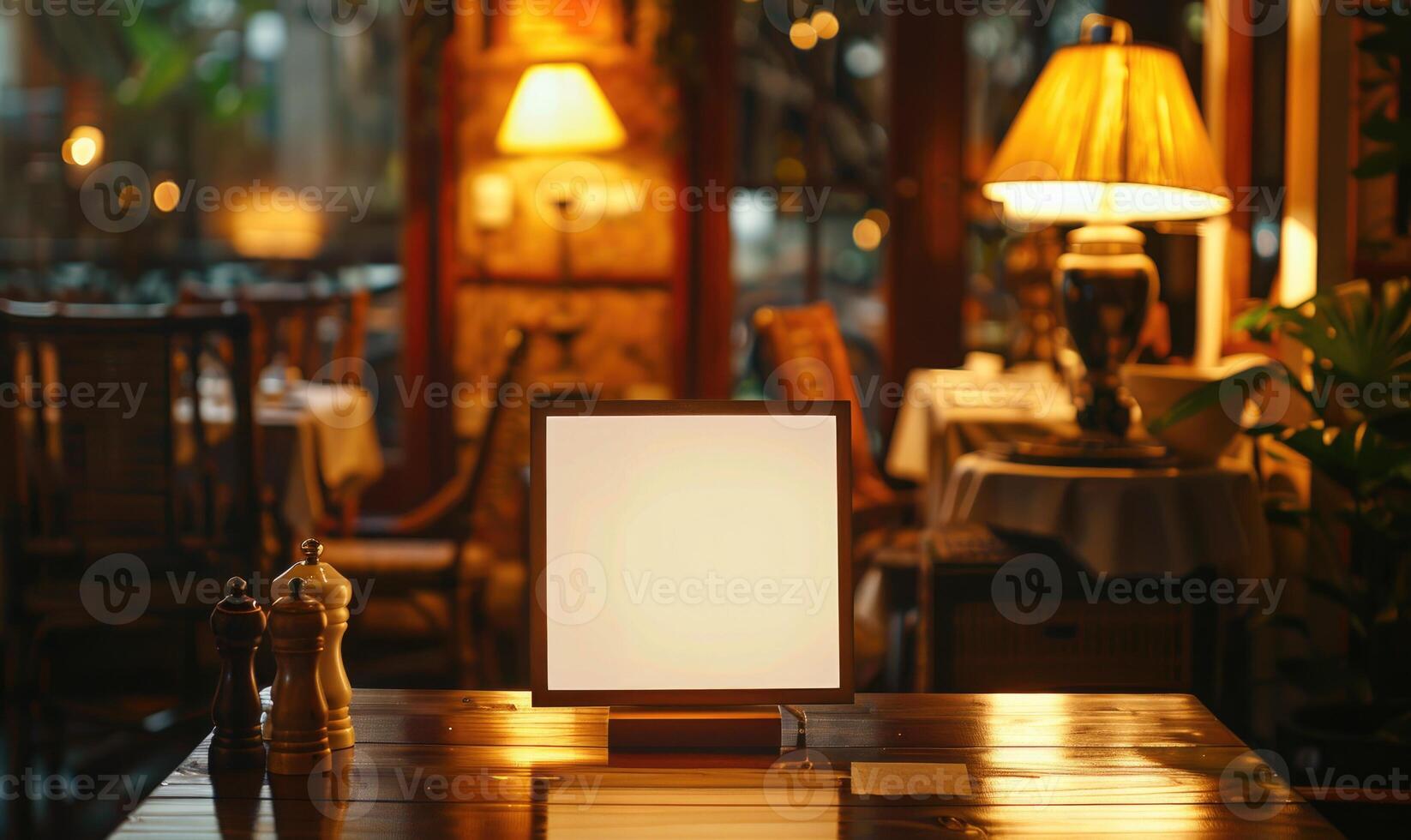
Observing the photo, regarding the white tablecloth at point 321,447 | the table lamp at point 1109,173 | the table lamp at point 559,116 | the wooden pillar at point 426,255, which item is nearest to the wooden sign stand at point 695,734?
the table lamp at point 1109,173

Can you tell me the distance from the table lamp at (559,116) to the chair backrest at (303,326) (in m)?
0.75

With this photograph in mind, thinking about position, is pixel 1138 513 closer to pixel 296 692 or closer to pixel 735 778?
pixel 735 778

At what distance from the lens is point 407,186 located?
197 inches

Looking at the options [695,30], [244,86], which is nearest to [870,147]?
[695,30]

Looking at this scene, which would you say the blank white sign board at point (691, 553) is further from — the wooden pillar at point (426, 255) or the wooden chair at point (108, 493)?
the wooden pillar at point (426, 255)

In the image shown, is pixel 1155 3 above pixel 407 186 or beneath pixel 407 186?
above

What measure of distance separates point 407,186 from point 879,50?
5.89ft

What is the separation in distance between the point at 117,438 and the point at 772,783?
2056 millimetres

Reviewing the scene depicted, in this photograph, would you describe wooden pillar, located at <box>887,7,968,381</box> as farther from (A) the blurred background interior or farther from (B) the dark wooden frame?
(B) the dark wooden frame

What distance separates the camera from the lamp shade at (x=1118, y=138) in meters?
2.57

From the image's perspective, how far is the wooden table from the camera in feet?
3.30

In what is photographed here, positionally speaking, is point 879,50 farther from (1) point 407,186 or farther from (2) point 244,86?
(2) point 244,86

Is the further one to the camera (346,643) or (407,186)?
(407,186)

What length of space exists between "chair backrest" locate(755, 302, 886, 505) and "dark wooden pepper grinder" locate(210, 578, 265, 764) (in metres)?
2.40
